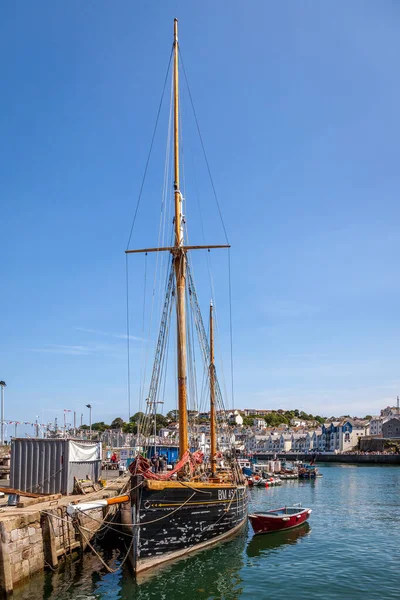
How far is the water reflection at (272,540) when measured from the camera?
29.9 m

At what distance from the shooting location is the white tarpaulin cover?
31391mm

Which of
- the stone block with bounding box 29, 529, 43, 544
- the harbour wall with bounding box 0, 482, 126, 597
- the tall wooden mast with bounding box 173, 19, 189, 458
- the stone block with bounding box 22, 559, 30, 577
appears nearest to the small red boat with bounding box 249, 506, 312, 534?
the tall wooden mast with bounding box 173, 19, 189, 458

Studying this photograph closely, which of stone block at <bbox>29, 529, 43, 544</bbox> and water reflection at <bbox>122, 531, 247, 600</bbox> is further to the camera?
stone block at <bbox>29, 529, 43, 544</bbox>

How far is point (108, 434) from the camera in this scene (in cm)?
Result: 8200

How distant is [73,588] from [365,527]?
2440 cm

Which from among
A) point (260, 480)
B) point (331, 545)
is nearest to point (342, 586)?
point (331, 545)

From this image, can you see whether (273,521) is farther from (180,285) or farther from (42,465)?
(180,285)

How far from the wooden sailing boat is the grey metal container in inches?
296

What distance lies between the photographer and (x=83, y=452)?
33062mm

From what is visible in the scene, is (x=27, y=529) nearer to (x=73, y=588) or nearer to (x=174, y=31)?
(x=73, y=588)

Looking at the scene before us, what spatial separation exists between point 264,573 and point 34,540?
1075cm

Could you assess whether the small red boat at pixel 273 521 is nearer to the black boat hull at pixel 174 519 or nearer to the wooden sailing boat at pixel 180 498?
the wooden sailing boat at pixel 180 498

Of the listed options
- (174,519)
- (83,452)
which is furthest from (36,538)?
(83,452)

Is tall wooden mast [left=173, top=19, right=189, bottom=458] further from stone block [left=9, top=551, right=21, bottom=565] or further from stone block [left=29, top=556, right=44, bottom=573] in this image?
stone block [left=9, top=551, right=21, bottom=565]
